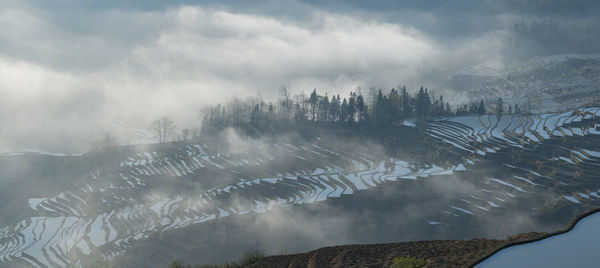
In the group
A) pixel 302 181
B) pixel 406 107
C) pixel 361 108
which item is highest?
pixel 406 107

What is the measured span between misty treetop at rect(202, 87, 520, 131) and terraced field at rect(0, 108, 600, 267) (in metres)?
13.6

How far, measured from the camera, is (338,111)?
163750 mm

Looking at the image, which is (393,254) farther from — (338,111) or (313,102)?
(313,102)

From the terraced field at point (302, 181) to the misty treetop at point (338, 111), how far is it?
534 inches

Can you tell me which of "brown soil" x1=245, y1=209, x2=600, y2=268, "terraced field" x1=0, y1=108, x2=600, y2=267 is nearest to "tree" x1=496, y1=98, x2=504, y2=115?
"terraced field" x1=0, y1=108, x2=600, y2=267

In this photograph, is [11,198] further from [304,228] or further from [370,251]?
[370,251]

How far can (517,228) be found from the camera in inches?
2960

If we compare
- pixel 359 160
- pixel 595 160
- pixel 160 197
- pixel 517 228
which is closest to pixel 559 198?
pixel 517 228

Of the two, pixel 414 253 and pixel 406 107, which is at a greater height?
pixel 406 107

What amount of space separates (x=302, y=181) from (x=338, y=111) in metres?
59.0

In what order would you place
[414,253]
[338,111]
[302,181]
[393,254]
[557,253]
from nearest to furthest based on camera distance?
1. [557,253]
2. [414,253]
3. [393,254]
4. [302,181]
5. [338,111]

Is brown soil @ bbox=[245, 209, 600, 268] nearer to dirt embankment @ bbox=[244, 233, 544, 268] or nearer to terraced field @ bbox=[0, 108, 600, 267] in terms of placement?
dirt embankment @ bbox=[244, 233, 544, 268]

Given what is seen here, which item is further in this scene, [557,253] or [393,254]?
[393,254]

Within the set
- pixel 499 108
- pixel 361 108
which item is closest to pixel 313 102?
pixel 361 108
